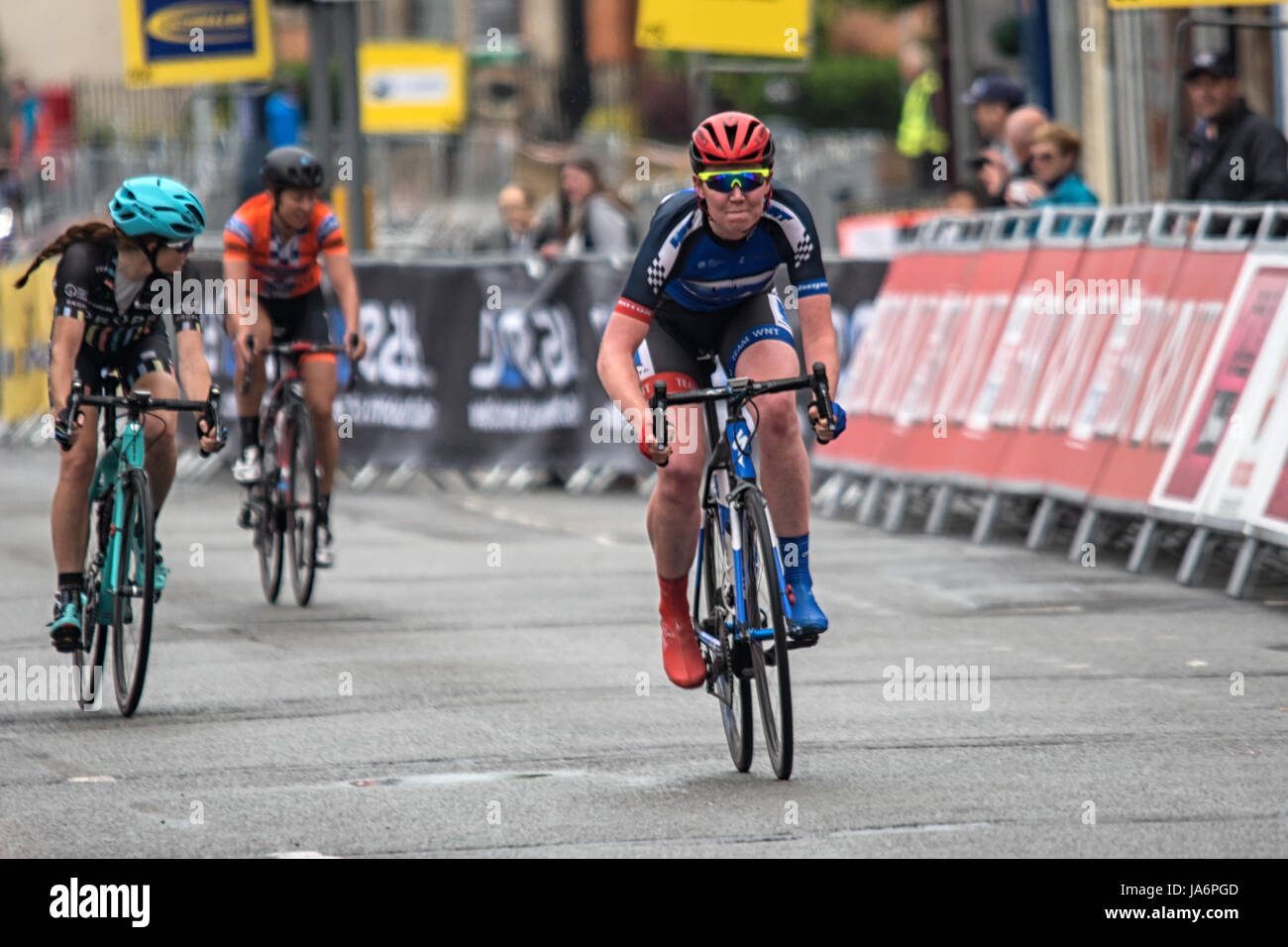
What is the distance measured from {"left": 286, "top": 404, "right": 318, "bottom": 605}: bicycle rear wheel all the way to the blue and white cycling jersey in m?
4.17

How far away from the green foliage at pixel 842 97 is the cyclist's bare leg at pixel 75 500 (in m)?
48.8

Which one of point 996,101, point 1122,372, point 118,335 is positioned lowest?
point 1122,372

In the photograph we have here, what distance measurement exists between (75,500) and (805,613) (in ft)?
9.78

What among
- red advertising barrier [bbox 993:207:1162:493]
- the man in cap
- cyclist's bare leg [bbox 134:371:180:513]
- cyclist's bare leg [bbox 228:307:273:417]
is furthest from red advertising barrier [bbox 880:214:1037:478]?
cyclist's bare leg [bbox 134:371:180:513]

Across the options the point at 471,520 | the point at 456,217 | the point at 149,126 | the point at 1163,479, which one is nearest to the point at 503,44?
the point at 149,126

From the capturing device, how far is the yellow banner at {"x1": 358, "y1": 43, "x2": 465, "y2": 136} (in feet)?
123

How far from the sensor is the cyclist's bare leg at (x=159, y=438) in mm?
9094

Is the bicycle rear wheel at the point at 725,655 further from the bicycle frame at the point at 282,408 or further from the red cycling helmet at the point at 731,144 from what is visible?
the bicycle frame at the point at 282,408

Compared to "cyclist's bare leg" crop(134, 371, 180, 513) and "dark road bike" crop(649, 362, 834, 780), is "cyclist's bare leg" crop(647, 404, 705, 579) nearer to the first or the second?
"dark road bike" crop(649, 362, 834, 780)

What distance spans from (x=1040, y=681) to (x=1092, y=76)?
13.8m

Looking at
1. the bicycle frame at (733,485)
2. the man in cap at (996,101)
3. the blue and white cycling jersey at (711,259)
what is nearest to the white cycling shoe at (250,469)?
the blue and white cycling jersey at (711,259)

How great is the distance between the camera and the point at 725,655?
7434 mm

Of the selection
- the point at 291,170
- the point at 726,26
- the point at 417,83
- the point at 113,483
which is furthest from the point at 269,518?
the point at 417,83

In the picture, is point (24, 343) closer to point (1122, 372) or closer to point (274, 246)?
point (274, 246)
